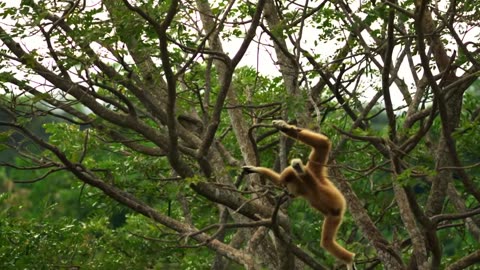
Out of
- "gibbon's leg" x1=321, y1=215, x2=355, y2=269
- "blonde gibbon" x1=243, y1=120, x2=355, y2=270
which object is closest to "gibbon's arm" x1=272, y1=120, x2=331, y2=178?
"blonde gibbon" x1=243, y1=120, x2=355, y2=270

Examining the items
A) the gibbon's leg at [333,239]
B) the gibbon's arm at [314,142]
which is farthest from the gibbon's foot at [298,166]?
the gibbon's leg at [333,239]

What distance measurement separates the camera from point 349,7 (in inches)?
448

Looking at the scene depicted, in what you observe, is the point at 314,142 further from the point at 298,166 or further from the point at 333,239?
the point at 333,239

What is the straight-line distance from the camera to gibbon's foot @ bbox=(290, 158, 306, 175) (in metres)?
7.68

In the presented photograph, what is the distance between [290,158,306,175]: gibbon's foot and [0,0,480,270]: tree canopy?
0.24 m

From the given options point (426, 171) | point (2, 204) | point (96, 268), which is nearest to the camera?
point (426, 171)

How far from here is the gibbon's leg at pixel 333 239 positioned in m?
8.71

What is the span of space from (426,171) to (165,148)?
3086mm

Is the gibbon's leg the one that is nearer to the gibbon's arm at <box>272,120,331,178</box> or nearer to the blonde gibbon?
the blonde gibbon

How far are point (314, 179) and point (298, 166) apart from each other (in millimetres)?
379

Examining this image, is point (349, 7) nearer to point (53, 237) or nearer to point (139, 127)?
point (139, 127)

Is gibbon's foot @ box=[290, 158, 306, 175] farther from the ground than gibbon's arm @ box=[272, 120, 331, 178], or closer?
closer

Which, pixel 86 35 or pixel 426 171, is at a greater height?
pixel 86 35

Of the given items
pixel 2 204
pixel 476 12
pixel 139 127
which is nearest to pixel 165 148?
pixel 139 127
